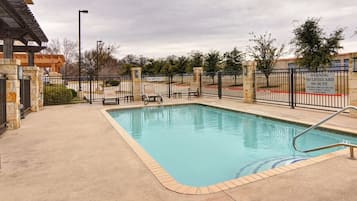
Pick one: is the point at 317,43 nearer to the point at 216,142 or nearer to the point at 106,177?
the point at 216,142

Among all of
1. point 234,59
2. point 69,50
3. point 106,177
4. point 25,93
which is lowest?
point 106,177

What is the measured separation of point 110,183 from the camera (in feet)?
11.7

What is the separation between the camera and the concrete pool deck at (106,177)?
316 centimetres

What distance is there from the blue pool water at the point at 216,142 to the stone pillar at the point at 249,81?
2.34 metres

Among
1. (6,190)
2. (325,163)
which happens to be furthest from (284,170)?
(6,190)

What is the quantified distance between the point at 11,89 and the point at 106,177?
518 cm

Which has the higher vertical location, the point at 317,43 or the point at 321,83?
the point at 317,43

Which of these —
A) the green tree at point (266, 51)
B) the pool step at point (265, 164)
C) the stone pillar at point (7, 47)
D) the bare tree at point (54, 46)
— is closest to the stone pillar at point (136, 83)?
the stone pillar at point (7, 47)

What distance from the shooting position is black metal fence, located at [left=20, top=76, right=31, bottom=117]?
31.1ft

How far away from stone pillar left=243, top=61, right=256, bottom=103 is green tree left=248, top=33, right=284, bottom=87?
11.9 m

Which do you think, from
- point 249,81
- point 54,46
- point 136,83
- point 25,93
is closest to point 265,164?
point 249,81

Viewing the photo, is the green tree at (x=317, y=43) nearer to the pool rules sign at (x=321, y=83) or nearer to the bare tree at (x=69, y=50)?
the pool rules sign at (x=321, y=83)

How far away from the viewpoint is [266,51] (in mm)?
24797

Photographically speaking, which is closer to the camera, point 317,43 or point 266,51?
point 317,43
